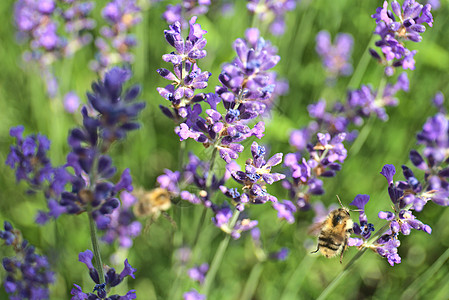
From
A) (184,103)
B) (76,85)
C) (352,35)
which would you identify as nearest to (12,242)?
(184,103)

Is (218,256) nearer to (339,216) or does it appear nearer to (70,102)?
(339,216)

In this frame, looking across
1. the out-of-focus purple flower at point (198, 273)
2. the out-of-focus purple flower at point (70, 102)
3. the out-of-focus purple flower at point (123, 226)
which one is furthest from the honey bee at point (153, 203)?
the out-of-focus purple flower at point (70, 102)

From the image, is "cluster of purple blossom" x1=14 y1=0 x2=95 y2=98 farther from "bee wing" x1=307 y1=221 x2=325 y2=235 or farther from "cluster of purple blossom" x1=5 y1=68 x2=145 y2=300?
"bee wing" x1=307 y1=221 x2=325 y2=235

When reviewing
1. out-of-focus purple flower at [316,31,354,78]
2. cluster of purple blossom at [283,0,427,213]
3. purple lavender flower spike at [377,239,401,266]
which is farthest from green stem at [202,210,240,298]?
out-of-focus purple flower at [316,31,354,78]

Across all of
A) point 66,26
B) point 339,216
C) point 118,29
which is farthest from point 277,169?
point 66,26

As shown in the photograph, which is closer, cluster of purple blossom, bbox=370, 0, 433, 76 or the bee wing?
cluster of purple blossom, bbox=370, 0, 433, 76

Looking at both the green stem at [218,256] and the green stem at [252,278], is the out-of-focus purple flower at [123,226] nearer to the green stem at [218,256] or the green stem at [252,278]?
the green stem at [218,256]

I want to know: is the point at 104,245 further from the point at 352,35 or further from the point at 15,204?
the point at 352,35

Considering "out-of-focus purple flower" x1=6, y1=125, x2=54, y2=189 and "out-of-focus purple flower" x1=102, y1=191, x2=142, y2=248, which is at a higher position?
"out-of-focus purple flower" x1=6, y1=125, x2=54, y2=189
